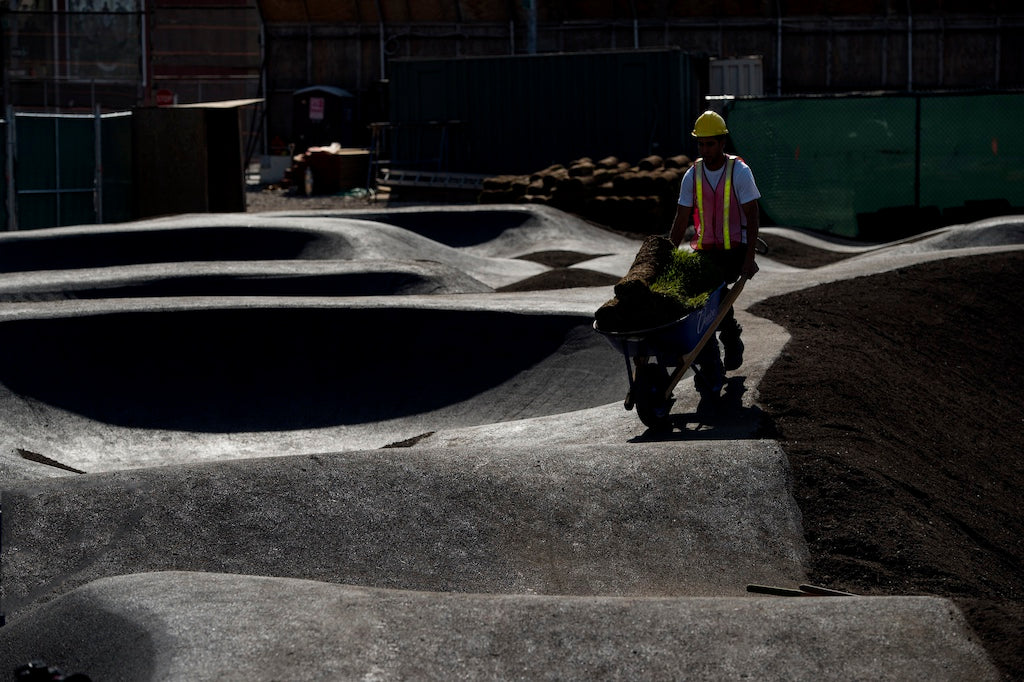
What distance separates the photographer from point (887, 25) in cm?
4084

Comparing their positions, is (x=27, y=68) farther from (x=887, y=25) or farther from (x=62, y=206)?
(x=887, y=25)

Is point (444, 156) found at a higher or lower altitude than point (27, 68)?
lower

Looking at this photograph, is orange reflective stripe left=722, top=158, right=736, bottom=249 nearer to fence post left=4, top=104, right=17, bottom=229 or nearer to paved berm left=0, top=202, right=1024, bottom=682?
paved berm left=0, top=202, right=1024, bottom=682

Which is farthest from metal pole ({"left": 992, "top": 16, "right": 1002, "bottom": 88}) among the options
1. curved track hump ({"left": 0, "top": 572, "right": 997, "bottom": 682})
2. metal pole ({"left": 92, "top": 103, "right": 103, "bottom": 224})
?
curved track hump ({"left": 0, "top": 572, "right": 997, "bottom": 682})

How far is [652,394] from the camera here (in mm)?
8852

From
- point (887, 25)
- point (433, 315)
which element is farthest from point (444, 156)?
point (433, 315)

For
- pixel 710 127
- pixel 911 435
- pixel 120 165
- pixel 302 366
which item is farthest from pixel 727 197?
pixel 120 165

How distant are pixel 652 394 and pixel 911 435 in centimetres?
192

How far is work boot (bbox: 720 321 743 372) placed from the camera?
979 centimetres

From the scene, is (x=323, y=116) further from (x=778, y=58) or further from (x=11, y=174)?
(x=11, y=174)

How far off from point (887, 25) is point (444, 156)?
653 inches

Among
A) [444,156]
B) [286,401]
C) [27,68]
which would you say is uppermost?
[27,68]

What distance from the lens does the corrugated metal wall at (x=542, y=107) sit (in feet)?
96.6

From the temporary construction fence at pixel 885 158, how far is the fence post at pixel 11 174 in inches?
519
